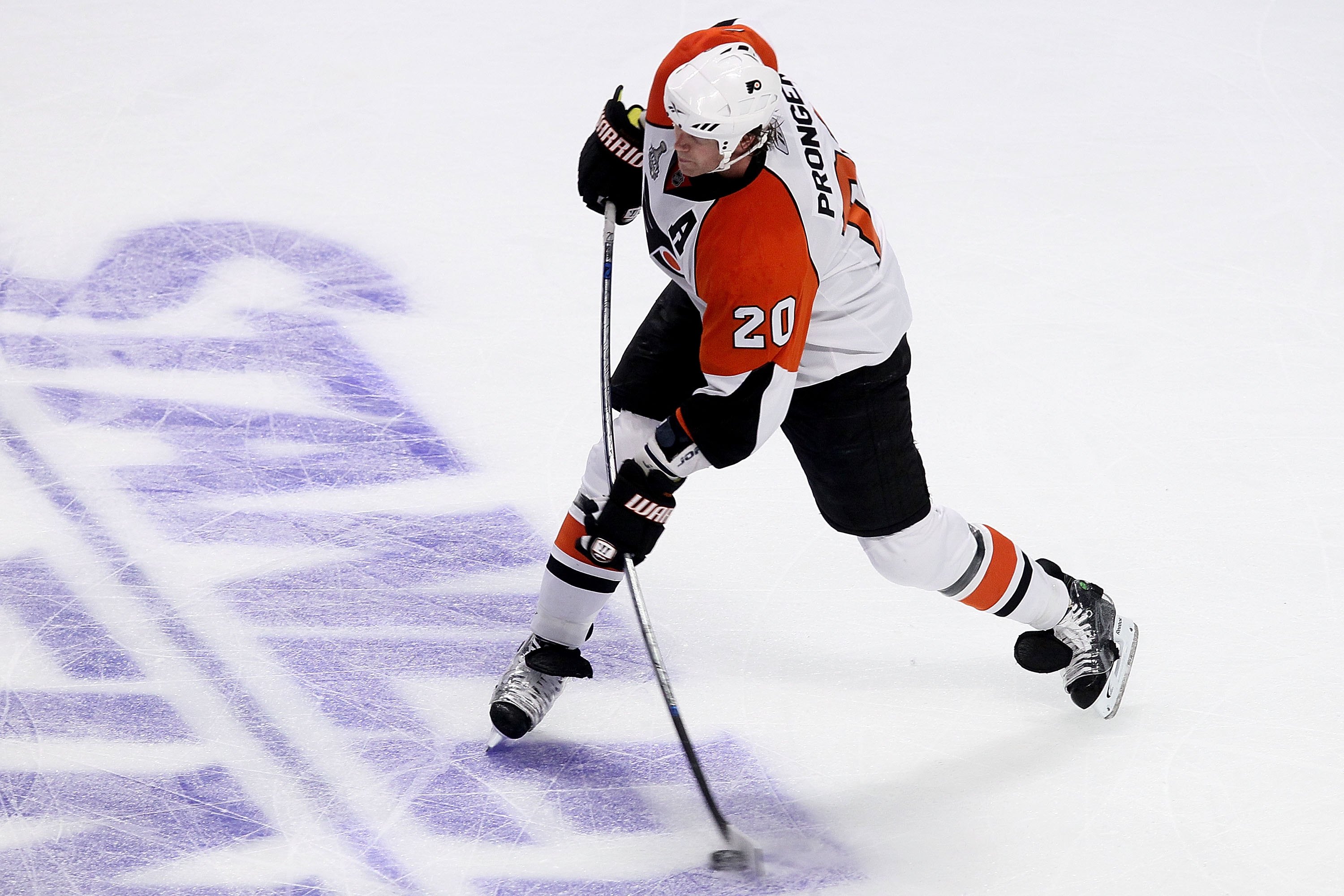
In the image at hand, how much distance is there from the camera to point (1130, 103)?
4.92 m

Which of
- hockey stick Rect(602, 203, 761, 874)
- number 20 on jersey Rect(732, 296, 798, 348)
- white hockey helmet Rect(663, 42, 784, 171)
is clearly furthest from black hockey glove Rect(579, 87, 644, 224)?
number 20 on jersey Rect(732, 296, 798, 348)

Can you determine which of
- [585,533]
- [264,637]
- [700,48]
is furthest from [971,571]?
[264,637]

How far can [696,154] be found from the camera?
6.48ft

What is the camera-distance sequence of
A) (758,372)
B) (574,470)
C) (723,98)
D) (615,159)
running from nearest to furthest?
(723,98)
(758,372)
(615,159)
(574,470)

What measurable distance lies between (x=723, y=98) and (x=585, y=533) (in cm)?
95

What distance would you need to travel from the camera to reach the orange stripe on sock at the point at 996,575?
2502 millimetres

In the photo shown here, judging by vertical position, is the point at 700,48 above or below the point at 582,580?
above

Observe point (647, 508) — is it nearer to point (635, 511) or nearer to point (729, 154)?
point (635, 511)

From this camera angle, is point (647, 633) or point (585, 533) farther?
point (585, 533)

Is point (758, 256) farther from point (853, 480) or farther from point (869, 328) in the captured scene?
point (853, 480)

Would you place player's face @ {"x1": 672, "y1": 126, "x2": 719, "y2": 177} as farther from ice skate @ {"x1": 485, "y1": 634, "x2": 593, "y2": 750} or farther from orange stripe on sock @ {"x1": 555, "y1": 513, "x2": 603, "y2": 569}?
ice skate @ {"x1": 485, "y1": 634, "x2": 593, "y2": 750}

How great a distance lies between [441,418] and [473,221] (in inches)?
41.7

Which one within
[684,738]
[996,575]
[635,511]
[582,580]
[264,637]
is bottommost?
[264,637]

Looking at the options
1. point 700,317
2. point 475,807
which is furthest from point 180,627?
point 700,317
